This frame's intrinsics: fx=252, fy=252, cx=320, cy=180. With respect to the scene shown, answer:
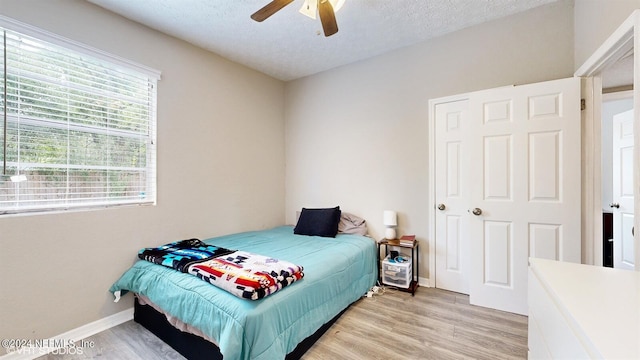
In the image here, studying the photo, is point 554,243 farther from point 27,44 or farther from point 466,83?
point 27,44

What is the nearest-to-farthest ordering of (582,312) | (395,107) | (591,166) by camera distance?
(582,312)
(591,166)
(395,107)

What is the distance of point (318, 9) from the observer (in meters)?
1.72

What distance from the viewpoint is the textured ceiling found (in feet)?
7.07

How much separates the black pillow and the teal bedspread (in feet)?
0.88

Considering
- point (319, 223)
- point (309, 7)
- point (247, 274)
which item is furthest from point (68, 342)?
point (309, 7)

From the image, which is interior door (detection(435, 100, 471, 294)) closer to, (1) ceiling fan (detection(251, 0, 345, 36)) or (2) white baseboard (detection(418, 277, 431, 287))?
(2) white baseboard (detection(418, 277, 431, 287))

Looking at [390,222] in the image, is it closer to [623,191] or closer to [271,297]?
[271,297]

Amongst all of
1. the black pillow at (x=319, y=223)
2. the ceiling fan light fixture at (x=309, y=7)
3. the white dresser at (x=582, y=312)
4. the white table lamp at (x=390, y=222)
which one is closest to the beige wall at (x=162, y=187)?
the black pillow at (x=319, y=223)

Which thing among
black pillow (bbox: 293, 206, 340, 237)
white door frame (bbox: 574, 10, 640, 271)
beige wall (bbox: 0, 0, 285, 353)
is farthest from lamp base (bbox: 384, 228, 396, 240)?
beige wall (bbox: 0, 0, 285, 353)

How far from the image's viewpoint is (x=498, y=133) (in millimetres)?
2293

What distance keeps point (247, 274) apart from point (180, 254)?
0.80 m

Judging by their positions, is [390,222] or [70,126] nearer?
[70,126]

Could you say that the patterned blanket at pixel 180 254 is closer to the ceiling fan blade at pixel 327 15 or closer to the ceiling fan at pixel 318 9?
the ceiling fan at pixel 318 9

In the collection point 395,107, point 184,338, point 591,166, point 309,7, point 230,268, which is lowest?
point 184,338
